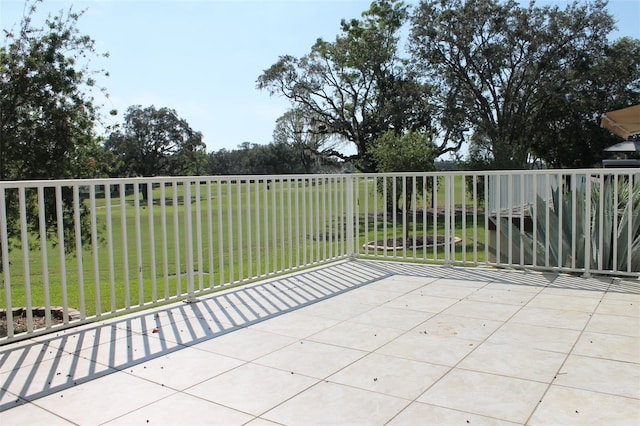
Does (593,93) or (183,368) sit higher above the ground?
(593,93)

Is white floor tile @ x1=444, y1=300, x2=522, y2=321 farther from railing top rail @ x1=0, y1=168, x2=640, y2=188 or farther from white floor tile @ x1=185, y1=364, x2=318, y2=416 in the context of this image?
white floor tile @ x1=185, y1=364, x2=318, y2=416

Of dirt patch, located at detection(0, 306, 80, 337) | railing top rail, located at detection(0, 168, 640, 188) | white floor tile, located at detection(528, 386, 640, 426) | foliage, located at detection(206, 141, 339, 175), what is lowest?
dirt patch, located at detection(0, 306, 80, 337)

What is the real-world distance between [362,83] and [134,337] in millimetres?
18398

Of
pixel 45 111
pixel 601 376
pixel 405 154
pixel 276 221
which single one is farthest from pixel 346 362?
pixel 405 154

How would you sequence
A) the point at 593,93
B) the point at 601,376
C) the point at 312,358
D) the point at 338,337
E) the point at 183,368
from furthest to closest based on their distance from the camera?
the point at 593,93 < the point at 338,337 < the point at 312,358 < the point at 183,368 < the point at 601,376

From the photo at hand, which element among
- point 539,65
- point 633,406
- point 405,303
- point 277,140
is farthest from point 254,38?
point 277,140

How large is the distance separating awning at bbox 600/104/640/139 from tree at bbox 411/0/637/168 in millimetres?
8462

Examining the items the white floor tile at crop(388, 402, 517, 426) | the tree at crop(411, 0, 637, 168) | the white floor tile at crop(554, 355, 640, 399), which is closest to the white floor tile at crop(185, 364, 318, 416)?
the white floor tile at crop(388, 402, 517, 426)

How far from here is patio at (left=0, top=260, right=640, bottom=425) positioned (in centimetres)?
214

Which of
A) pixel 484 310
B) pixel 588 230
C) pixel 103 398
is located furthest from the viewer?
pixel 588 230

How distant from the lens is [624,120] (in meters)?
6.13

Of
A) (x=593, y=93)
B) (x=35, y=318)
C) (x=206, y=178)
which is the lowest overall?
(x=35, y=318)

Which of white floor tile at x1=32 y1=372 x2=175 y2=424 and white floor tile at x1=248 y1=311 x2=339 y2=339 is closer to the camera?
white floor tile at x1=32 y1=372 x2=175 y2=424

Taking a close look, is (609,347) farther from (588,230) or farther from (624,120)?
(624,120)
